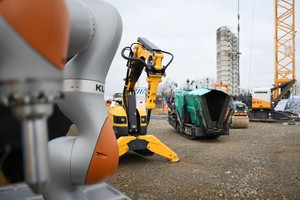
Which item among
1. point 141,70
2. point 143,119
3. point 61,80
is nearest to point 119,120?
point 143,119

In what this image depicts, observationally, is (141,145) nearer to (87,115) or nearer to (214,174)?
(214,174)

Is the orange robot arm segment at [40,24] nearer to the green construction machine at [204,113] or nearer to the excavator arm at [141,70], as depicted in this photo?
the excavator arm at [141,70]

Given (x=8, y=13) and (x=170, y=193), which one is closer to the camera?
(x=8, y=13)

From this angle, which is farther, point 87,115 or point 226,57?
point 226,57

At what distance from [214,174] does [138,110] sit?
2.13m

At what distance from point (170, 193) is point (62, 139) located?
225 cm

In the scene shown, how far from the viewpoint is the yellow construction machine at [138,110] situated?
5.28m

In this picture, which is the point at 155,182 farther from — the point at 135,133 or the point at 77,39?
the point at 77,39

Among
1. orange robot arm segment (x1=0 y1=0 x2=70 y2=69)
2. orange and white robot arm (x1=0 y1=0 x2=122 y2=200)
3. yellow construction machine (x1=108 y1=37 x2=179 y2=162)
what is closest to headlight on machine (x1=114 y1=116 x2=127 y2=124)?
yellow construction machine (x1=108 y1=37 x2=179 y2=162)

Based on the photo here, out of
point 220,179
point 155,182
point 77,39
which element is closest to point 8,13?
point 77,39

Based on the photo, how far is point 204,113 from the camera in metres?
8.10

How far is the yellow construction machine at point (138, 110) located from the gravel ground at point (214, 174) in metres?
0.37

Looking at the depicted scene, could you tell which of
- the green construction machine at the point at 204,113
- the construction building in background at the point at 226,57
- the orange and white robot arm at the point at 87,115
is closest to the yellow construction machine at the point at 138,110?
the green construction machine at the point at 204,113

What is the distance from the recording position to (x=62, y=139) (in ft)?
6.42
